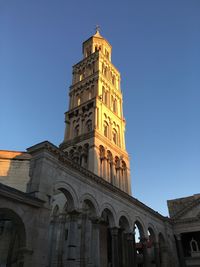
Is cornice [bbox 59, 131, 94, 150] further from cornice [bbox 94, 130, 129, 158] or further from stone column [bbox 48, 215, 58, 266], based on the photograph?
stone column [bbox 48, 215, 58, 266]

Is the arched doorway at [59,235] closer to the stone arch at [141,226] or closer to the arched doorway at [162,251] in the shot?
the stone arch at [141,226]

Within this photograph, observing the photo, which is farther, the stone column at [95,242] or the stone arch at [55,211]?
the stone arch at [55,211]

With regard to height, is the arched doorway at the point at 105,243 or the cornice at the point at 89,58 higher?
the cornice at the point at 89,58

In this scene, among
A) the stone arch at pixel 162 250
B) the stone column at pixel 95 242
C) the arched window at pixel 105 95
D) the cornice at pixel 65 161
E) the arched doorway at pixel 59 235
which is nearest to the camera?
the cornice at pixel 65 161

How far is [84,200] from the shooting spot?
23031 millimetres

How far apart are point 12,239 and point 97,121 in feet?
70.7

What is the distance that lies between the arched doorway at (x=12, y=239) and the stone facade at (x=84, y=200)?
54 millimetres

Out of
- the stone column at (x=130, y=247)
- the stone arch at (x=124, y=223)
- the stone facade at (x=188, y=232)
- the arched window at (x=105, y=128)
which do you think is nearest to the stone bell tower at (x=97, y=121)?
the arched window at (x=105, y=128)

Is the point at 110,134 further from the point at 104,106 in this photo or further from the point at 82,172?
the point at 82,172

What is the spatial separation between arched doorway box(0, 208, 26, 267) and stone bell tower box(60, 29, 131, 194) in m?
12.8

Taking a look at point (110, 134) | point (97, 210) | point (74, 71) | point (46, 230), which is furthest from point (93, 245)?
point (74, 71)

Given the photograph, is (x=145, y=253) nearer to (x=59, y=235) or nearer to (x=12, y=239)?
(x=59, y=235)

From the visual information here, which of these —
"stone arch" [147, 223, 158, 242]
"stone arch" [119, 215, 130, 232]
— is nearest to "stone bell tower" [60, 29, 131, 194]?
"stone arch" [147, 223, 158, 242]

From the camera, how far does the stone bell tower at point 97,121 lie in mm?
35438
